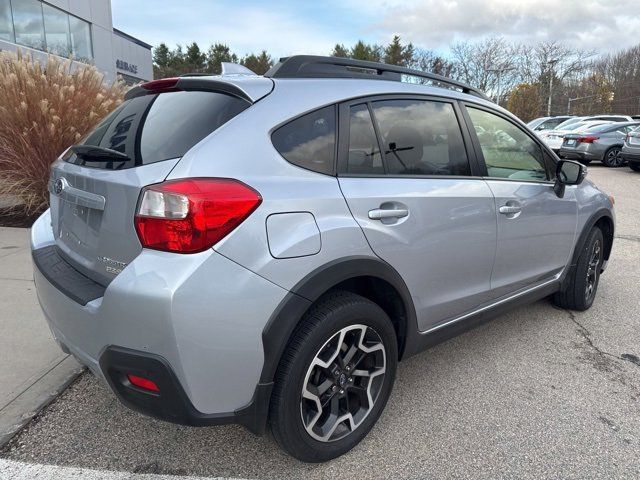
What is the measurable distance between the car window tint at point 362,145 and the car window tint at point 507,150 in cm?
93

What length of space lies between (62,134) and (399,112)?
209 inches

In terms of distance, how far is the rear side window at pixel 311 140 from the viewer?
212 cm

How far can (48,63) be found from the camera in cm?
685

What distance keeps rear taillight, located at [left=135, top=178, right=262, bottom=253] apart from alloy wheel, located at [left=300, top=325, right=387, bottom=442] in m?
0.71

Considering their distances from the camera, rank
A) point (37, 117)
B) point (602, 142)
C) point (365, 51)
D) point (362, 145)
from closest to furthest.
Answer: point (362, 145), point (37, 117), point (602, 142), point (365, 51)

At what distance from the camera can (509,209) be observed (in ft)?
10.1

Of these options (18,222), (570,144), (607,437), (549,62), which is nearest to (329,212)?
(607,437)

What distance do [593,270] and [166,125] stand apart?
3758 millimetres

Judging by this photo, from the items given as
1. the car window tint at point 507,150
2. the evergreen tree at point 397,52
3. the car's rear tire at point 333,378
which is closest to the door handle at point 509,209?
the car window tint at point 507,150

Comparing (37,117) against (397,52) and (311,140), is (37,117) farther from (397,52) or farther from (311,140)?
(397,52)

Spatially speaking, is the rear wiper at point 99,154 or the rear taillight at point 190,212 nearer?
the rear taillight at point 190,212

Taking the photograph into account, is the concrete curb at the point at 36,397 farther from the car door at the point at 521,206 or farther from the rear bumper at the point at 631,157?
the rear bumper at the point at 631,157

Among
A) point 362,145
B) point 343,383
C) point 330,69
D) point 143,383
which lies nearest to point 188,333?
point 143,383

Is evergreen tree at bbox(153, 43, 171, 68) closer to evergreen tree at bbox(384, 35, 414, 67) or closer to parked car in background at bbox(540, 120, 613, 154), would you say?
evergreen tree at bbox(384, 35, 414, 67)
